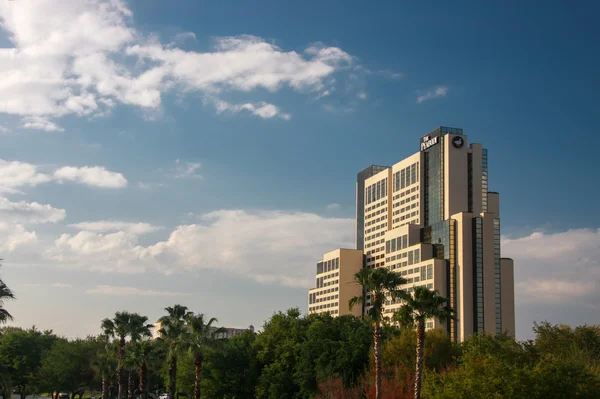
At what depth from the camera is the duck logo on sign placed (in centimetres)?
17738

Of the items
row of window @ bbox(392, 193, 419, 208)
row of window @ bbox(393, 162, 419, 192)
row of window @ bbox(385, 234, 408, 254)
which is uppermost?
row of window @ bbox(393, 162, 419, 192)

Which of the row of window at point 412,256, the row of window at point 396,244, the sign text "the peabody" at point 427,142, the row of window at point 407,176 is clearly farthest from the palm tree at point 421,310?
the row of window at point 407,176

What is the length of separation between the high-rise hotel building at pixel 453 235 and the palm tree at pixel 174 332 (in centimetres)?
7367

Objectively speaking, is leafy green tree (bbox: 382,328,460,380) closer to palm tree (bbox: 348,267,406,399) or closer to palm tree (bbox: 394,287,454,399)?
palm tree (bbox: 348,267,406,399)

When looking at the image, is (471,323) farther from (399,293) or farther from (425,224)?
(399,293)

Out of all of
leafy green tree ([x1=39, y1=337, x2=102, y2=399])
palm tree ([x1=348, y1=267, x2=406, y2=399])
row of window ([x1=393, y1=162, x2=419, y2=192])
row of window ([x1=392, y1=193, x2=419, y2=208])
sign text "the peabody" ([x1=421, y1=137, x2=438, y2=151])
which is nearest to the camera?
palm tree ([x1=348, y1=267, x2=406, y2=399])

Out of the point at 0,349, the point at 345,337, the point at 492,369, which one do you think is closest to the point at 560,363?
the point at 492,369

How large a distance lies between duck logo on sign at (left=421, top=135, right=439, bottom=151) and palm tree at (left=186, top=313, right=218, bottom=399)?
110994 millimetres

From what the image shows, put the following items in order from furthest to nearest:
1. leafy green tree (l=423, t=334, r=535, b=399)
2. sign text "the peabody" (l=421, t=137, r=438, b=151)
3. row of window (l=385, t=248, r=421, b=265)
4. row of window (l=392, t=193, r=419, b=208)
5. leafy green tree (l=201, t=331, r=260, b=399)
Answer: row of window (l=392, t=193, r=419, b=208)
sign text "the peabody" (l=421, t=137, r=438, b=151)
row of window (l=385, t=248, r=421, b=265)
leafy green tree (l=201, t=331, r=260, b=399)
leafy green tree (l=423, t=334, r=535, b=399)

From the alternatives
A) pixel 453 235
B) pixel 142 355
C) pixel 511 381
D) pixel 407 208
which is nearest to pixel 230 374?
pixel 142 355

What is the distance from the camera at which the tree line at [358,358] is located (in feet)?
157

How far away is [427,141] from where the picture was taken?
595ft

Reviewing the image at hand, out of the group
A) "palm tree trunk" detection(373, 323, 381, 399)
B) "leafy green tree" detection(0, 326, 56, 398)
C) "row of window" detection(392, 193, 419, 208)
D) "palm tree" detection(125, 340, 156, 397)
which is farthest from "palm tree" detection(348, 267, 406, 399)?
"row of window" detection(392, 193, 419, 208)

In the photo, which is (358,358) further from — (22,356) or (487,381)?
(22,356)
